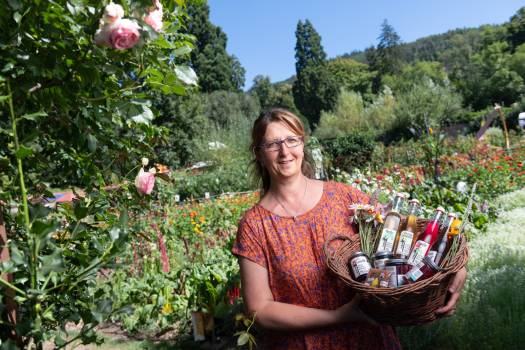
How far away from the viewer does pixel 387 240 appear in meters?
1.46

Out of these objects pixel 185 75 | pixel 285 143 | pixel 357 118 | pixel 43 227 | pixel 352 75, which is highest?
pixel 352 75

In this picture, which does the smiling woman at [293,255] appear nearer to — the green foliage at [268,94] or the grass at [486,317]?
the grass at [486,317]

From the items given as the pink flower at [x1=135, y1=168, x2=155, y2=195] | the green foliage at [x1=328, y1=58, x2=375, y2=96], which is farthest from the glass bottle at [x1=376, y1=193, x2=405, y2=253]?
the green foliage at [x1=328, y1=58, x2=375, y2=96]

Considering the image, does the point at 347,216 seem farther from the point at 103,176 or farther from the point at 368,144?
the point at 368,144

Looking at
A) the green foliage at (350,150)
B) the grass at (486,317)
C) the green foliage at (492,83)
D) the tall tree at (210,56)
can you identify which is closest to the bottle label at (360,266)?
the grass at (486,317)

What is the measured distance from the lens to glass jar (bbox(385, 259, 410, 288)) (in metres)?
1.35

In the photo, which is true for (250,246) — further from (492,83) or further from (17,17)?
(492,83)

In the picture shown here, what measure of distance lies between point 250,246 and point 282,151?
0.36 m

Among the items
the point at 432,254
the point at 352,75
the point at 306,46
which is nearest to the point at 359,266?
the point at 432,254

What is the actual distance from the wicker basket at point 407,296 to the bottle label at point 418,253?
0.08 m

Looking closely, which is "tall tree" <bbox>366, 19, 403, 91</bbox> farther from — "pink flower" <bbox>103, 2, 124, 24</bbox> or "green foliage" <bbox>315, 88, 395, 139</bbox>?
"pink flower" <bbox>103, 2, 124, 24</bbox>

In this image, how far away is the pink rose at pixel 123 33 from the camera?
869 millimetres

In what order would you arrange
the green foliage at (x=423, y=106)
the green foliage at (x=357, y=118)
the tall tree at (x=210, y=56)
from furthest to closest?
the tall tree at (x=210, y=56) < the green foliage at (x=357, y=118) < the green foliage at (x=423, y=106)

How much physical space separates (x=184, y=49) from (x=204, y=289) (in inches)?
115
